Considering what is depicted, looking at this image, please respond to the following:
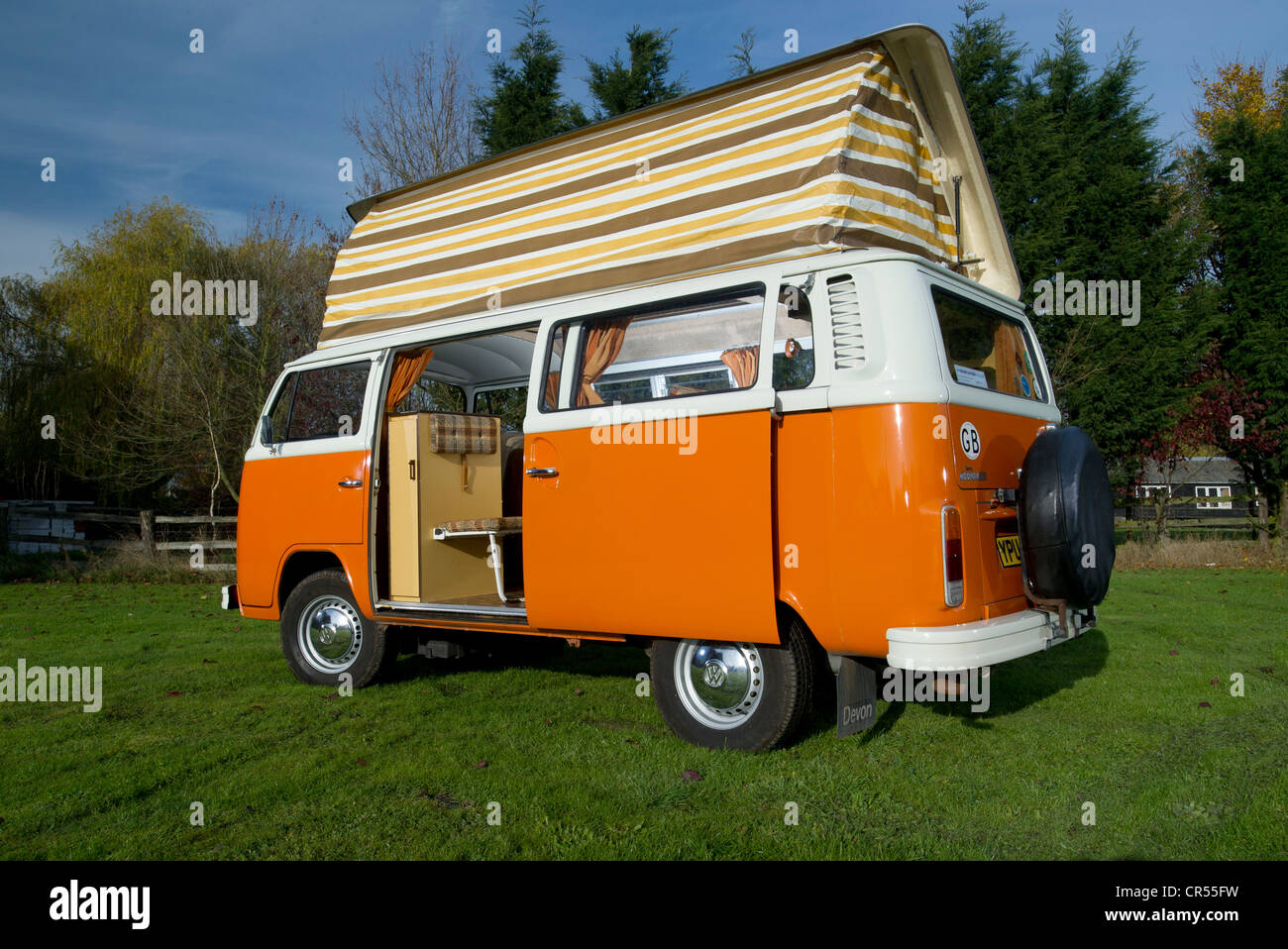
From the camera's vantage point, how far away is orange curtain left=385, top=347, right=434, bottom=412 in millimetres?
6461

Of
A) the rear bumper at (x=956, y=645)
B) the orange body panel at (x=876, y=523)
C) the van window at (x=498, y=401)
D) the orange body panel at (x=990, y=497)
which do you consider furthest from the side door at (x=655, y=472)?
the van window at (x=498, y=401)

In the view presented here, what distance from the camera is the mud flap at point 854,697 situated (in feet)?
14.0

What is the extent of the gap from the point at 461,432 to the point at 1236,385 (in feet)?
52.9

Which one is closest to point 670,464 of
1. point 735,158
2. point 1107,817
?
point 735,158

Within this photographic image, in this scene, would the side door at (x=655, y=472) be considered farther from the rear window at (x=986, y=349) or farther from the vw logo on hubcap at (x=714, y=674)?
the rear window at (x=986, y=349)

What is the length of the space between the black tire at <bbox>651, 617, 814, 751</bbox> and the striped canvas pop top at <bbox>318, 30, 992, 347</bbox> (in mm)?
2006

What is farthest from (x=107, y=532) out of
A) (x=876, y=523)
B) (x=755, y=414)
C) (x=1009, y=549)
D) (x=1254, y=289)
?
(x=1254, y=289)

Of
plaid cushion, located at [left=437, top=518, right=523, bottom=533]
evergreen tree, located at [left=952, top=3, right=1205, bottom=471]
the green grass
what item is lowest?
the green grass

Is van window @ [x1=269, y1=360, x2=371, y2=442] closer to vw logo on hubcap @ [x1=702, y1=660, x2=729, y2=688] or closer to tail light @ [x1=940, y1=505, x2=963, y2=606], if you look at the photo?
vw logo on hubcap @ [x1=702, y1=660, x2=729, y2=688]

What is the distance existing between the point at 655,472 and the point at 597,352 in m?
0.89

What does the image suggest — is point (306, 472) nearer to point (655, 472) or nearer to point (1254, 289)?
point (655, 472)

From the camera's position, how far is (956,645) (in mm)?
3918

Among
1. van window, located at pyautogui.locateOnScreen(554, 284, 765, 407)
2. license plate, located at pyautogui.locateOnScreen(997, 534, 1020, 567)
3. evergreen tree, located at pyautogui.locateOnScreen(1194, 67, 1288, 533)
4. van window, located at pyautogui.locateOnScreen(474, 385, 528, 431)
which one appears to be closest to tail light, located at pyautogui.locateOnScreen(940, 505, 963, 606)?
license plate, located at pyautogui.locateOnScreen(997, 534, 1020, 567)

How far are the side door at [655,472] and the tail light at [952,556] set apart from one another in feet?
2.59
